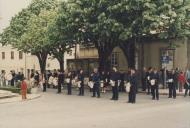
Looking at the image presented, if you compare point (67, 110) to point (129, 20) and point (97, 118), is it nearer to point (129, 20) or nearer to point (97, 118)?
point (97, 118)

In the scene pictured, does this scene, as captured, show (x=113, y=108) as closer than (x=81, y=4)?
Yes

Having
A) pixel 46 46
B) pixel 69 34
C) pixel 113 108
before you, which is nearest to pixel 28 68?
pixel 46 46

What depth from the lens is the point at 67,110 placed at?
2509 cm

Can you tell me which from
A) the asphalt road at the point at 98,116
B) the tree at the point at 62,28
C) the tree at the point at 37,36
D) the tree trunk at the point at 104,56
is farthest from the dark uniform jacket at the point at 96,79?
the tree at the point at 37,36

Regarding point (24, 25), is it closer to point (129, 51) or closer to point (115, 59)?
point (115, 59)

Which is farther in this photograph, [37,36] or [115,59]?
[37,36]

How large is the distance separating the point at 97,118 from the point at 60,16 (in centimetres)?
2048

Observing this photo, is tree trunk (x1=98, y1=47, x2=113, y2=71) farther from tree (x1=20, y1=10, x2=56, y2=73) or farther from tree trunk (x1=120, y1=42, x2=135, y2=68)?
tree (x1=20, y1=10, x2=56, y2=73)

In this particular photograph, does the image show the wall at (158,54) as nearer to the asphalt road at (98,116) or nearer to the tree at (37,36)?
the tree at (37,36)

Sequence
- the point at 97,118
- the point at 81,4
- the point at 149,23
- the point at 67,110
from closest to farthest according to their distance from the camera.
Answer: the point at 97,118, the point at 67,110, the point at 149,23, the point at 81,4

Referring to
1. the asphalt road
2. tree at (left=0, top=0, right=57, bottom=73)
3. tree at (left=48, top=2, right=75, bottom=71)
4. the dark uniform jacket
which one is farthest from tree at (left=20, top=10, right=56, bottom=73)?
the asphalt road

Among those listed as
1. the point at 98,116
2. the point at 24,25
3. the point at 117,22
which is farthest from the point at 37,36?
the point at 98,116

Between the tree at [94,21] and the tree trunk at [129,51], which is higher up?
the tree at [94,21]

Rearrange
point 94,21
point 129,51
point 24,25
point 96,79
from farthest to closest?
point 24,25, point 129,51, point 94,21, point 96,79
